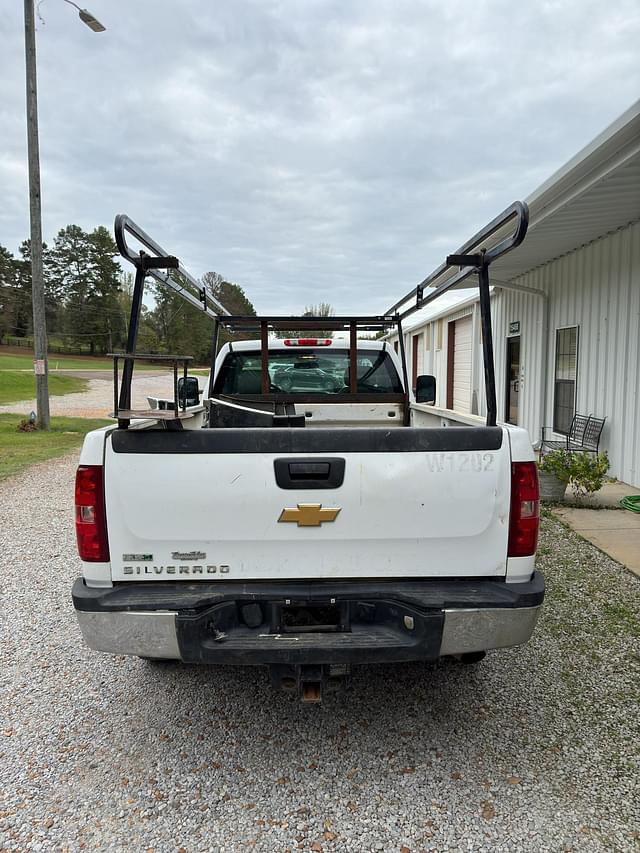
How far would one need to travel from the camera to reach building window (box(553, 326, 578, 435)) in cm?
911

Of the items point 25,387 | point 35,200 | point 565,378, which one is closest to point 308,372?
point 565,378

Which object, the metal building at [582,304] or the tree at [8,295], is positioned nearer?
the metal building at [582,304]

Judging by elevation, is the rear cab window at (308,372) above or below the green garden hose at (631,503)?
above

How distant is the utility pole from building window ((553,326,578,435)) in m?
10.0

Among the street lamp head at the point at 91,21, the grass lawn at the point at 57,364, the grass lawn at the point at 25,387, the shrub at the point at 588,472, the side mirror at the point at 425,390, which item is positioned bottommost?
the shrub at the point at 588,472

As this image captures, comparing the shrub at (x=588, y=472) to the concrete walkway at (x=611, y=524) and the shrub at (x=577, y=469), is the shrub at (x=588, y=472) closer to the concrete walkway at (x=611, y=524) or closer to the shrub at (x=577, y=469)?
the shrub at (x=577, y=469)

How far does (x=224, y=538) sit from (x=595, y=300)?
749 centimetres

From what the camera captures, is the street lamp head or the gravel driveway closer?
the gravel driveway

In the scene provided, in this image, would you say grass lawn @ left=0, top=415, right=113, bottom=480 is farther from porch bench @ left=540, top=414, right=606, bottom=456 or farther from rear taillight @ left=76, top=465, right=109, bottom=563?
porch bench @ left=540, top=414, right=606, bottom=456

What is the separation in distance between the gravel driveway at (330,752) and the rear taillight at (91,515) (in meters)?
0.95

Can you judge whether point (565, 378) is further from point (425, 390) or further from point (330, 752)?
point (330, 752)

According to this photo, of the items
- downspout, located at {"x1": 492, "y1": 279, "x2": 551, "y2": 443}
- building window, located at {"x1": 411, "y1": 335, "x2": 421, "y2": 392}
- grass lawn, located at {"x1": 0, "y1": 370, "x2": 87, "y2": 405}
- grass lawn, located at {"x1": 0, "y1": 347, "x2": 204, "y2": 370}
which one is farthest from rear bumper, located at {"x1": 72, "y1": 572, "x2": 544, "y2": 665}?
grass lawn, located at {"x1": 0, "y1": 347, "x2": 204, "y2": 370}

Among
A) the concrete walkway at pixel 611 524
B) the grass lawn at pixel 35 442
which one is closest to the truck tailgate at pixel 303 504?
the concrete walkway at pixel 611 524

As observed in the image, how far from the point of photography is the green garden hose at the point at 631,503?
636 centimetres
